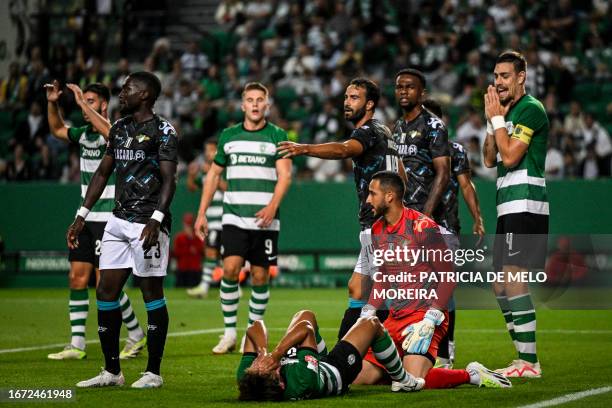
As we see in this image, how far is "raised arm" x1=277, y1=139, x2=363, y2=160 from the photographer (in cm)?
826

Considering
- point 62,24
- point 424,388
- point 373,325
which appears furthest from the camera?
point 62,24

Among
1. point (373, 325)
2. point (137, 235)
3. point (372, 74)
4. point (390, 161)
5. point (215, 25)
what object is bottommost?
point (373, 325)

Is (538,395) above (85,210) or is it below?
below

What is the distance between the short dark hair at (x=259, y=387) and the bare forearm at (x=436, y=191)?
7.98ft

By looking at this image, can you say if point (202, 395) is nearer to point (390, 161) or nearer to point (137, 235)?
point (137, 235)

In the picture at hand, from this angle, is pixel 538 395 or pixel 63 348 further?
pixel 63 348

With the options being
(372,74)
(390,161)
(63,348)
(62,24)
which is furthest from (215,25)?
(390,161)

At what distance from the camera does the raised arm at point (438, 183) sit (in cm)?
973

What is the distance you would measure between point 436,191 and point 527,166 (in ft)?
2.61

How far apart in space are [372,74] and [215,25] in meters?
6.00

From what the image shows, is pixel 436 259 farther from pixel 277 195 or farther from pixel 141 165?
pixel 277 195

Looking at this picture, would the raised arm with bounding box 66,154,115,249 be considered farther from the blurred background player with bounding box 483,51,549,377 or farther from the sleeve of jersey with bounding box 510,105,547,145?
the sleeve of jersey with bounding box 510,105,547,145

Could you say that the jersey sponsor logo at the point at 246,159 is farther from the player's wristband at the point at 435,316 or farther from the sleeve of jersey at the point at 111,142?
the player's wristband at the point at 435,316

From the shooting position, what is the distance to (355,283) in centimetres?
945
